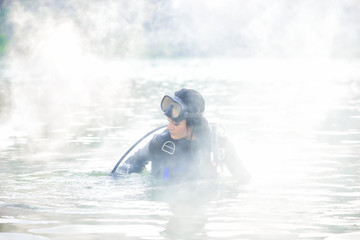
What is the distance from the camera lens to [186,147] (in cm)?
861

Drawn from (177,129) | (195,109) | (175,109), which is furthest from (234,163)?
(175,109)

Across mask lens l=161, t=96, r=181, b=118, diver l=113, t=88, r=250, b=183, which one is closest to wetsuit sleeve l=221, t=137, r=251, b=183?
diver l=113, t=88, r=250, b=183

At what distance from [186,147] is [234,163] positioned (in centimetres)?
70

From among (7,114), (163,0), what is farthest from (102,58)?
(7,114)

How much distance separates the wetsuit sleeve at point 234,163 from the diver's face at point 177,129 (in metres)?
0.47

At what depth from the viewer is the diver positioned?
8.32 meters

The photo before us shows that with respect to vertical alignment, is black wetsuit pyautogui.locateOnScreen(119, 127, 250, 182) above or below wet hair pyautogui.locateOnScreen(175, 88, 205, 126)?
below

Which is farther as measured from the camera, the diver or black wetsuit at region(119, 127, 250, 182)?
black wetsuit at region(119, 127, 250, 182)

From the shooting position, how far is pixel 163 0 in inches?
3647

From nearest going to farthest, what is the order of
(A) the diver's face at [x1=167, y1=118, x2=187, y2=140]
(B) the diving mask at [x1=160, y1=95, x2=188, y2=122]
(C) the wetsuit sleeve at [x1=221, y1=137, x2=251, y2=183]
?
(B) the diving mask at [x1=160, y1=95, x2=188, y2=122] → (A) the diver's face at [x1=167, y1=118, x2=187, y2=140] → (C) the wetsuit sleeve at [x1=221, y1=137, x2=251, y2=183]

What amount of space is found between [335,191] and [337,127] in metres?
7.49

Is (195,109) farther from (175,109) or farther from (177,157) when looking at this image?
(177,157)

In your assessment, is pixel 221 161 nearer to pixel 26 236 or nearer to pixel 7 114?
pixel 26 236

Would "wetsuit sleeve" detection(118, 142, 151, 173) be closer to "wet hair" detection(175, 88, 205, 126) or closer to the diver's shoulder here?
the diver's shoulder
